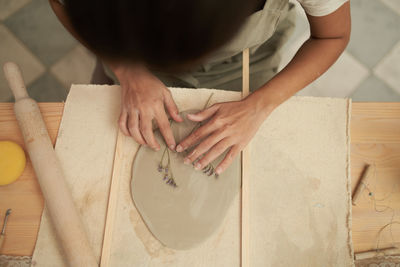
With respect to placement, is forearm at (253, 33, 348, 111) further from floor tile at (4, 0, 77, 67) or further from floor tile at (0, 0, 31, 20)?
floor tile at (0, 0, 31, 20)

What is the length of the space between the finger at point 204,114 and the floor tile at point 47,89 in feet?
2.86

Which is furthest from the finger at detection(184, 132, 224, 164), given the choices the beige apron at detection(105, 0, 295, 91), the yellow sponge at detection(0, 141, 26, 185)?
the yellow sponge at detection(0, 141, 26, 185)

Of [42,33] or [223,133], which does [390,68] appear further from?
[42,33]

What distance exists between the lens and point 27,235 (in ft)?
1.86

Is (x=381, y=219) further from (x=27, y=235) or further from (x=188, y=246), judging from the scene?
Result: (x=27, y=235)

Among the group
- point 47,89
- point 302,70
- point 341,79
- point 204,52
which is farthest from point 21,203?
point 341,79

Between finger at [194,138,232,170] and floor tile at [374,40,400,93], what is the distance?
1046 mm

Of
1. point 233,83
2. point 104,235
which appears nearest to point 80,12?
point 104,235

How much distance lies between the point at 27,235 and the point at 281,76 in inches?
25.4

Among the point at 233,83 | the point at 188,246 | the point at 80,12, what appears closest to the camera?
the point at 80,12

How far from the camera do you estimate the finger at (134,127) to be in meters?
0.59

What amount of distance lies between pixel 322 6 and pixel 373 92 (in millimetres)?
908

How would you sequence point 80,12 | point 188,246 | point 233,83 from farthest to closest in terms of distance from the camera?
1. point 233,83
2. point 188,246
3. point 80,12

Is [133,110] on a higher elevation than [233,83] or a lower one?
lower
